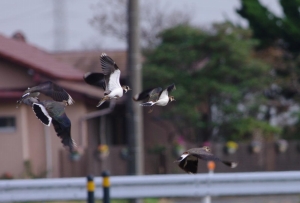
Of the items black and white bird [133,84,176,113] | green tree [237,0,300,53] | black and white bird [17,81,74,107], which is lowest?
black and white bird [133,84,176,113]

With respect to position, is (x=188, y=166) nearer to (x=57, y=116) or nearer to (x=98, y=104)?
(x=98, y=104)

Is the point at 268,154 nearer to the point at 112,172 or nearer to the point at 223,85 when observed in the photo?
the point at 223,85

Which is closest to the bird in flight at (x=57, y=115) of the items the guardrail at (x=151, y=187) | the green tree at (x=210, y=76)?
the guardrail at (x=151, y=187)

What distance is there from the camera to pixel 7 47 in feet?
58.7

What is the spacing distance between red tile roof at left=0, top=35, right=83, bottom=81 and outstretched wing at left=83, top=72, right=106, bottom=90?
13114 millimetres

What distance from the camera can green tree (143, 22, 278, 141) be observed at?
18.1 m

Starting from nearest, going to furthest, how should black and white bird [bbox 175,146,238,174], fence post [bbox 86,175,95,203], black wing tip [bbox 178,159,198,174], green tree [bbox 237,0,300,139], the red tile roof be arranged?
black and white bird [bbox 175,146,238,174] < black wing tip [bbox 178,159,198,174] < fence post [bbox 86,175,95,203] < the red tile roof < green tree [bbox 237,0,300,139]

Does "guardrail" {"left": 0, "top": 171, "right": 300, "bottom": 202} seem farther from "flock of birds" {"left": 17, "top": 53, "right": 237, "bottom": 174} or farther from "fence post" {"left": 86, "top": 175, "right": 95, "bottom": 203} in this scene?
"flock of birds" {"left": 17, "top": 53, "right": 237, "bottom": 174}

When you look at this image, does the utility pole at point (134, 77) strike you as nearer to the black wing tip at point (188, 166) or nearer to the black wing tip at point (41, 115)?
→ the black wing tip at point (188, 166)

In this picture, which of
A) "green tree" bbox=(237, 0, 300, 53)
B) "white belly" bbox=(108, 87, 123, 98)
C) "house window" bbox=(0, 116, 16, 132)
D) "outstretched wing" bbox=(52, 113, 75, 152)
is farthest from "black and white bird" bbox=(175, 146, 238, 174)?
"green tree" bbox=(237, 0, 300, 53)

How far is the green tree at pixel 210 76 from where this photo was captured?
18.1 m

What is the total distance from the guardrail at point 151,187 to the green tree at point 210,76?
982 cm

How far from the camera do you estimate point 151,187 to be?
26.1 ft

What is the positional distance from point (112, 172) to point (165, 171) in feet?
4.16
